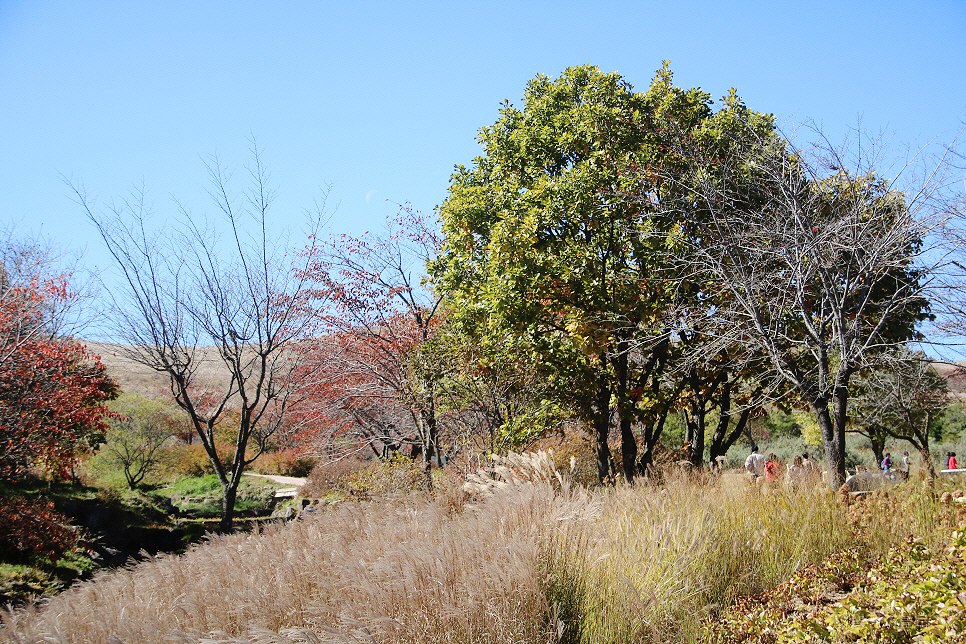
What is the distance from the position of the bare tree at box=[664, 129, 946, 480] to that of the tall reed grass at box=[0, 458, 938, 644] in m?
2.11

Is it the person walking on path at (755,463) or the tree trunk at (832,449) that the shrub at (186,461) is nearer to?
the person walking on path at (755,463)

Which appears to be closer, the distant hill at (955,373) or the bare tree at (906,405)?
the distant hill at (955,373)

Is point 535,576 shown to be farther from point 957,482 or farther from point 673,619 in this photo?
point 957,482

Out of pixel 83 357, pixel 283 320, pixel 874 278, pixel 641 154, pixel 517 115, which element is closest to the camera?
pixel 874 278

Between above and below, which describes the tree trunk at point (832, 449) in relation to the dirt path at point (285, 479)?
above

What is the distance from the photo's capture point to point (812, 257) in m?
7.71

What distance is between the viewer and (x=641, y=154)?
10.6 m

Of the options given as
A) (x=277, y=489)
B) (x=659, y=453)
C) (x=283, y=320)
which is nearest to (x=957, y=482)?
(x=659, y=453)

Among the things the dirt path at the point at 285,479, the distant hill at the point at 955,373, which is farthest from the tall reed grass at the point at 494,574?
the dirt path at the point at 285,479

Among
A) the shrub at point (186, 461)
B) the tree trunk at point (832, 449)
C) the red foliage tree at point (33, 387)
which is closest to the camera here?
the tree trunk at point (832, 449)

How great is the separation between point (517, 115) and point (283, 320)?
626 cm

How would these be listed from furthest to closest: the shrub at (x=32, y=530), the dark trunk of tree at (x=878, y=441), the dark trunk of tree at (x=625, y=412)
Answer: the dark trunk of tree at (x=878, y=441)
the dark trunk of tree at (x=625, y=412)
the shrub at (x=32, y=530)

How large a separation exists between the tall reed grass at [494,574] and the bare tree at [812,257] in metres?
2.11

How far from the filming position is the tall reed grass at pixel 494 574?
3.70 meters
